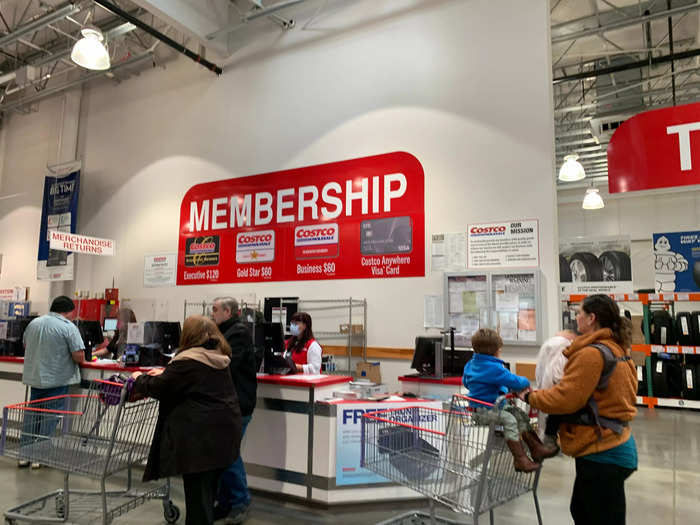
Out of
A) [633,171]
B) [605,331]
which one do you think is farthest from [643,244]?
[605,331]

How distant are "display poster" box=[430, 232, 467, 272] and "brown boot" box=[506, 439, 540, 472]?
10.9 feet

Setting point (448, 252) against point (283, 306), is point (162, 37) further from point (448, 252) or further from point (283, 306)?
point (448, 252)

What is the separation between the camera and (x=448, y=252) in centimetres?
554

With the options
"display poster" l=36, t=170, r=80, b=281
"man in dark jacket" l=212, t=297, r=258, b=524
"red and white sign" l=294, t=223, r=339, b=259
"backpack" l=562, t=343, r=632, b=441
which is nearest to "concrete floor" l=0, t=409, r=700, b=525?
"man in dark jacket" l=212, t=297, r=258, b=524

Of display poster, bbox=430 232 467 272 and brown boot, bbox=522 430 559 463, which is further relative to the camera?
display poster, bbox=430 232 467 272

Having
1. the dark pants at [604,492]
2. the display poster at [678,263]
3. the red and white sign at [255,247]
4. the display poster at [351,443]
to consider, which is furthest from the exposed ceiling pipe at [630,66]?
the dark pants at [604,492]

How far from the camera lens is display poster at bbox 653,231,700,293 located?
7848mm

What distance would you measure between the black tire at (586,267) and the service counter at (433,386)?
2.92 metres

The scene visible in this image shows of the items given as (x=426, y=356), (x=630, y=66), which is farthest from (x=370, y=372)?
(x=630, y=66)

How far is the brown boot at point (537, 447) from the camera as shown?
7.46 feet

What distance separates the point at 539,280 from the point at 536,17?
8.92ft

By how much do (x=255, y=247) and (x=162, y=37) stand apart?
3126 mm

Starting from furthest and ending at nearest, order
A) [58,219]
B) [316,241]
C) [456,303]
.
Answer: [58,219], [316,241], [456,303]

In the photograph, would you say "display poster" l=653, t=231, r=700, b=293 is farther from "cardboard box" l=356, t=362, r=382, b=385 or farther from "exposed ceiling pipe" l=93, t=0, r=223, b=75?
"exposed ceiling pipe" l=93, t=0, r=223, b=75
